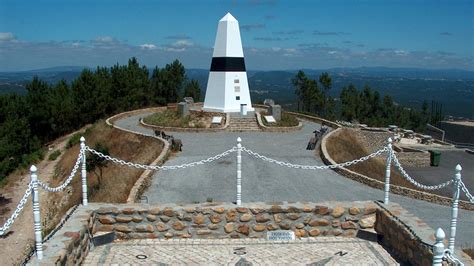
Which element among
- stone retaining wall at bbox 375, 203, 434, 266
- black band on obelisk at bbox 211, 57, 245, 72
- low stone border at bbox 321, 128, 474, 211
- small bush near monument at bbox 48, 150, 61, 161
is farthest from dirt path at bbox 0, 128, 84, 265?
black band on obelisk at bbox 211, 57, 245, 72

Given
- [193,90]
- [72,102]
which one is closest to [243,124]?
[72,102]

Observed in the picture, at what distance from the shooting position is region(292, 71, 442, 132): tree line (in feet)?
148

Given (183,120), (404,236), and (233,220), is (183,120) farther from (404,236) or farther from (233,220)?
(404,236)

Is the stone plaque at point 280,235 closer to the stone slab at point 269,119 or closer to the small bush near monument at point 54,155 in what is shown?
the stone slab at point 269,119

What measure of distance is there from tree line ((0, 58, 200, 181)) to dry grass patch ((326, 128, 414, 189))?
17.3m

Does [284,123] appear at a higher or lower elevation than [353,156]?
higher

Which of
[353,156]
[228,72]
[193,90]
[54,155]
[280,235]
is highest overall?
[228,72]

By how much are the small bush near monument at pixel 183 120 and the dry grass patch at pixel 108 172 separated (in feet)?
8.97

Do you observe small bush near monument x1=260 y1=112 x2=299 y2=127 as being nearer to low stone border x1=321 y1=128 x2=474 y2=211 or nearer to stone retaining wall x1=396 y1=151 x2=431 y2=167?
stone retaining wall x1=396 y1=151 x2=431 y2=167

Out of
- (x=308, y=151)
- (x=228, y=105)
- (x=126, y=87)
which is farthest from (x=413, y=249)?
(x=126, y=87)

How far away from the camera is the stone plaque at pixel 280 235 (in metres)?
8.38

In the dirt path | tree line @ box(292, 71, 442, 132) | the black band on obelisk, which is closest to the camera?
the dirt path

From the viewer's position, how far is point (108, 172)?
56.5 feet

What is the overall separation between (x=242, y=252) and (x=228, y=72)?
1980cm
